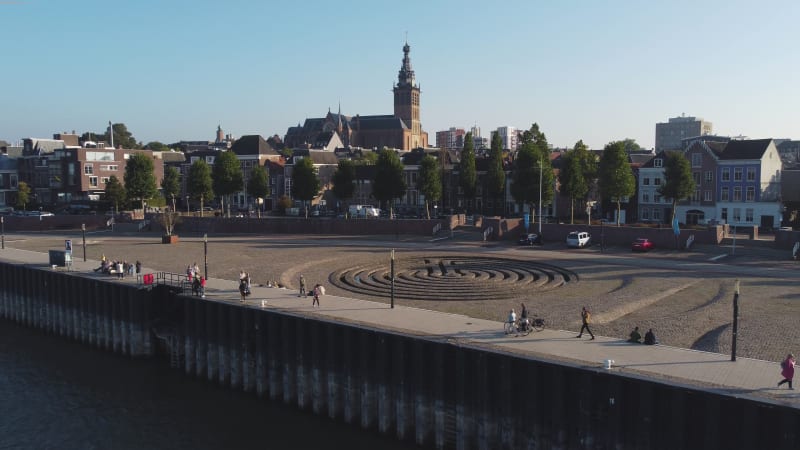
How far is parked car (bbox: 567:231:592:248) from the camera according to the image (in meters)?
66.8

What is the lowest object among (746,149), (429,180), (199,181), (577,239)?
(577,239)

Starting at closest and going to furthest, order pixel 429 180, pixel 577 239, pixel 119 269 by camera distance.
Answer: pixel 119 269, pixel 577 239, pixel 429 180

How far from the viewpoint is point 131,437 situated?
Answer: 97.5ft

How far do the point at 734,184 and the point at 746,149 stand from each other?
4895 millimetres

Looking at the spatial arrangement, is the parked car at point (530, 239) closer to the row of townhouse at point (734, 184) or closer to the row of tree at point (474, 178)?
the row of tree at point (474, 178)

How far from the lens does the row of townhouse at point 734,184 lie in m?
81.4

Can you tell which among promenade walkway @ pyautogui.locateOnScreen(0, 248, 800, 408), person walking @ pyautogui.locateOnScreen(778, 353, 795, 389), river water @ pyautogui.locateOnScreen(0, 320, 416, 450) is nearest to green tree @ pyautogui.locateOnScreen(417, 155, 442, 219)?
promenade walkway @ pyautogui.locateOnScreen(0, 248, 800, 408)

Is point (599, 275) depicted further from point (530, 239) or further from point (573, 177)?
point (573, 177)

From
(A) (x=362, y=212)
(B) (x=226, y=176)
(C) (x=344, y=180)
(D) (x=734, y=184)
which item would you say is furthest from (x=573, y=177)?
(B) (x=226, y=176)

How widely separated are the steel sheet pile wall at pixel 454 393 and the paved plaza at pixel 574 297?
1.06 metres

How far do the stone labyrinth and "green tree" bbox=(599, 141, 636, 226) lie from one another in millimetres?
25494

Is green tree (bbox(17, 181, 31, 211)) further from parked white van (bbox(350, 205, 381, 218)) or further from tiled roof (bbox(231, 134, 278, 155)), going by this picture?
parked white van (bbox(350, 205, 381, 218))

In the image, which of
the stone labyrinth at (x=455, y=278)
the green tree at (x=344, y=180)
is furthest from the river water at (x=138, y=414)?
the green tree at (x=344, y=180)

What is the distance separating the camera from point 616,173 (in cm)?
7656
